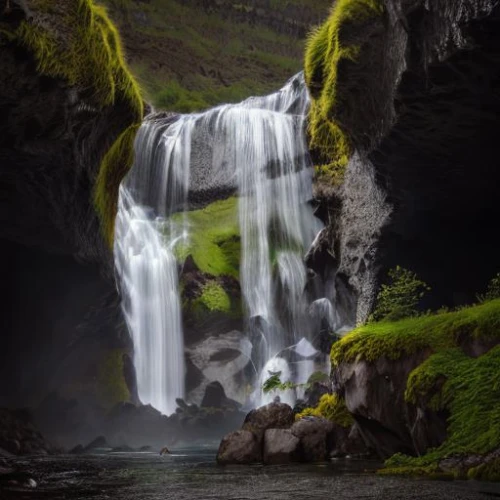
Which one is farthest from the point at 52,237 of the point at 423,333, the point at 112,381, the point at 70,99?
the point at 112,381

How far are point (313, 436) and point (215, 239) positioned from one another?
26.4 m

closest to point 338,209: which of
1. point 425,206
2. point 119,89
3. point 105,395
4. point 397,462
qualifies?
point 425,206

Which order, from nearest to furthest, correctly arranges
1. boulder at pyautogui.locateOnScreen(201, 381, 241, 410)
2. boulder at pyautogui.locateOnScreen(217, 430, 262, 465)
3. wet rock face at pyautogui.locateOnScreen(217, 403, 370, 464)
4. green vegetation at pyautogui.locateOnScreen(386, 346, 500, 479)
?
green vegetation at pyautogui.locateOnScreen(386, 346, 500, 479), wet rock face at pyautogui.locateOnScreen(217, 403, 370, 464), boulder at pyautogui.locateOnScreen(217, 430, 262, 465), boulder at pyautogui.locateOnScreen(201, 381, 241, 410)

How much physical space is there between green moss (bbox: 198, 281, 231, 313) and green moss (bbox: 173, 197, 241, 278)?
841mm

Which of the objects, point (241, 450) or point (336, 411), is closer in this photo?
point (241, 450)

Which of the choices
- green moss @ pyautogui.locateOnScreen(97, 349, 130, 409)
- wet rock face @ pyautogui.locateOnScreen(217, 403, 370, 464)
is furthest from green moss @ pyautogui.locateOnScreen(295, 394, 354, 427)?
green moss @ pyautogui.locateOnScreen(97, 349, 130, 409)

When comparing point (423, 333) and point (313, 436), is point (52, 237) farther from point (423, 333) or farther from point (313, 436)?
point (423, 333)

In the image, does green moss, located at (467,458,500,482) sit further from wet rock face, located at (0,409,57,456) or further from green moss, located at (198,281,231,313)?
green moss, located at (198,281,231,313)

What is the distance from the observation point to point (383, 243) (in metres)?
17.0

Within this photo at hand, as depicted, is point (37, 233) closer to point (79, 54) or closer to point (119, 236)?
point (79, 54)

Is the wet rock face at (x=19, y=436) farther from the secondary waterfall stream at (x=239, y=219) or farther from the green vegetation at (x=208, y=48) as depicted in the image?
the green vegetation at (x=208, y=48)

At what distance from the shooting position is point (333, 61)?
1402 cm

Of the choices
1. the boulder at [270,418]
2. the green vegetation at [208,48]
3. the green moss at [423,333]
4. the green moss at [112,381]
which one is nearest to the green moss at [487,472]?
the green moss at [423,333]

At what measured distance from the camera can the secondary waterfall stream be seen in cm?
3172
